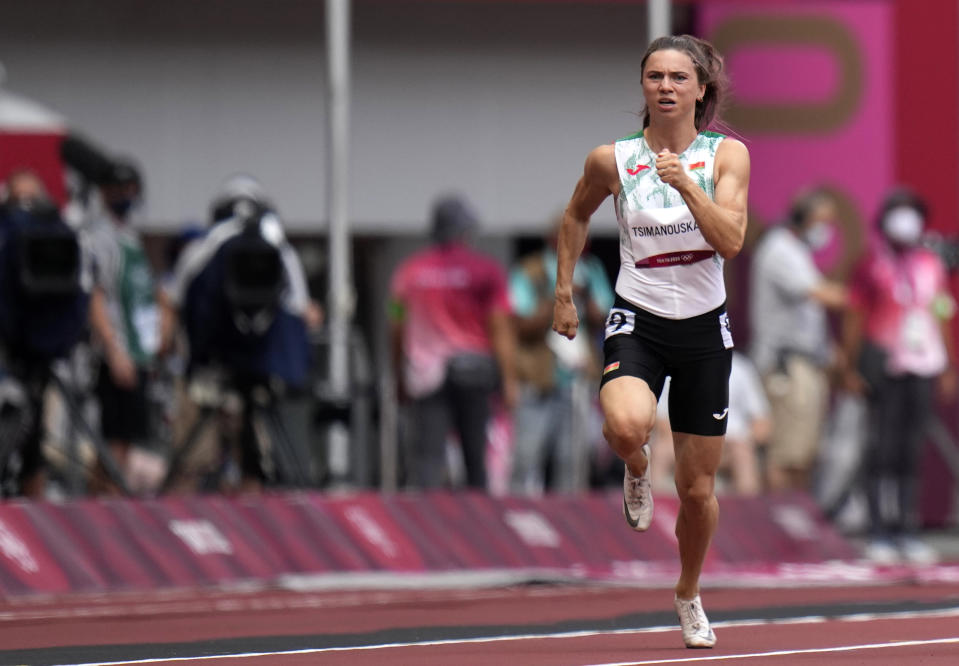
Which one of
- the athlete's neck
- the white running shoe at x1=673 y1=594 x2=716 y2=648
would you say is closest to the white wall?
the athlete's neck

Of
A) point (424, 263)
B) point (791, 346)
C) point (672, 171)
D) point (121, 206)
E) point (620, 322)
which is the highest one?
point (672, 171)

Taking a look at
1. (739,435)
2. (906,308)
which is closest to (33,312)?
(739,435)

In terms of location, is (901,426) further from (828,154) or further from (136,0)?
(136,0)

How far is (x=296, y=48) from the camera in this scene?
20.5 meters

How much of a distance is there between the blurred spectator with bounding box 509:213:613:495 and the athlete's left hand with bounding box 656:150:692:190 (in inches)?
327

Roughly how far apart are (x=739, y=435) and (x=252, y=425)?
151 inches

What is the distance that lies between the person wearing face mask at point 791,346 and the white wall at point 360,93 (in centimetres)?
401

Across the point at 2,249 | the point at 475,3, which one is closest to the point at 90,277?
the point at 2,249

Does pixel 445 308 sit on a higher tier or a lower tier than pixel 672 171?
lower

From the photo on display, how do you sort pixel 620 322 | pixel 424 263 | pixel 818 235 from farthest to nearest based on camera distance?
pixel 818 235 < pixel 424 263 < pixel 620 322

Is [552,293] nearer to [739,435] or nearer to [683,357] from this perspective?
[739,435]

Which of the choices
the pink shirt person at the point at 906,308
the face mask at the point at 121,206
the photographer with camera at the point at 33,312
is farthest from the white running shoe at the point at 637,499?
the pink shirt person at the point at 906,308

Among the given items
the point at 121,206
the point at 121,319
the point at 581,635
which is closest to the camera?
the point at 581,635

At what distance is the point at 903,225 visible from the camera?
53.4 ft
